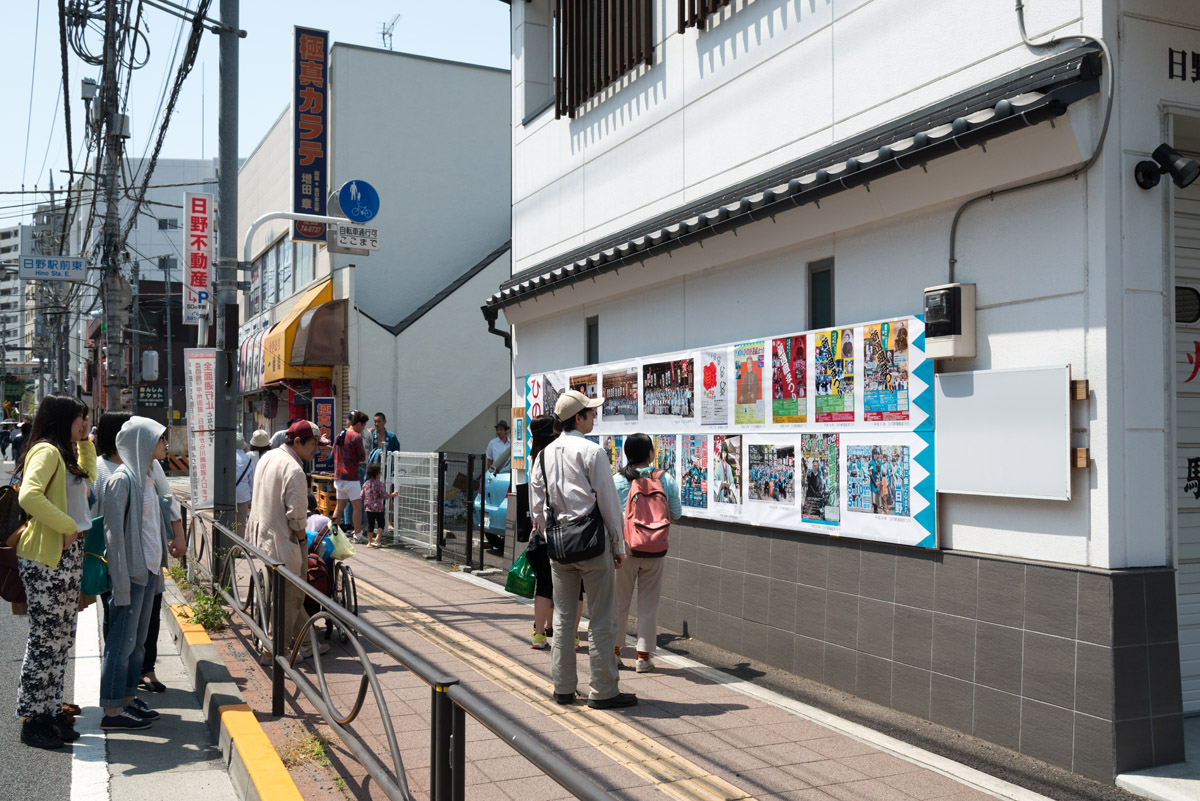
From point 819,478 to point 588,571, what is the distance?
199cm

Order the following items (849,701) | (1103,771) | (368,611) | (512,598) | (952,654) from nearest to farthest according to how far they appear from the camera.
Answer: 1. (1103,771)
2. (952,654)
3. (849,701)
4. (368,611)
5. (512,598)

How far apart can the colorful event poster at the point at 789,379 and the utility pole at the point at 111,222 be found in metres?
16.9

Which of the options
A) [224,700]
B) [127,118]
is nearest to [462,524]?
[224,700]

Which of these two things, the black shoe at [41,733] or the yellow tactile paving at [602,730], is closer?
the yellow tactile paving at [602,730]

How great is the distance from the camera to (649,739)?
5.79m

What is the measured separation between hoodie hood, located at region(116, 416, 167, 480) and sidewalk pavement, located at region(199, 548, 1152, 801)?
1.77m

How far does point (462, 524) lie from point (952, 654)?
30.0 ft

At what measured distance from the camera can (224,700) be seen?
20.4 ft

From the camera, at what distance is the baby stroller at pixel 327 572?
320 inches

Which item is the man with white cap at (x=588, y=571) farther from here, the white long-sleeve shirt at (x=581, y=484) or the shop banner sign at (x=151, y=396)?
the shop banner sign at (x=151, y=396)

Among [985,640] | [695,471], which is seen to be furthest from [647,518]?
[985,640]

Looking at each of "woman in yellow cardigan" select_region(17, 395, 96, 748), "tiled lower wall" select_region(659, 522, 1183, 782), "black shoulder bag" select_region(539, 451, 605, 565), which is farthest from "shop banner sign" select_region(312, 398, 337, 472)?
"black shoulder bag" select_region(539, 451, 605, 565)

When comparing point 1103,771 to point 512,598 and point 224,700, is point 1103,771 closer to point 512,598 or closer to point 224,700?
point 224,700

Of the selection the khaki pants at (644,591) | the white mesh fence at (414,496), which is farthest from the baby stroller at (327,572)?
the white mesh fence at (414,496)
